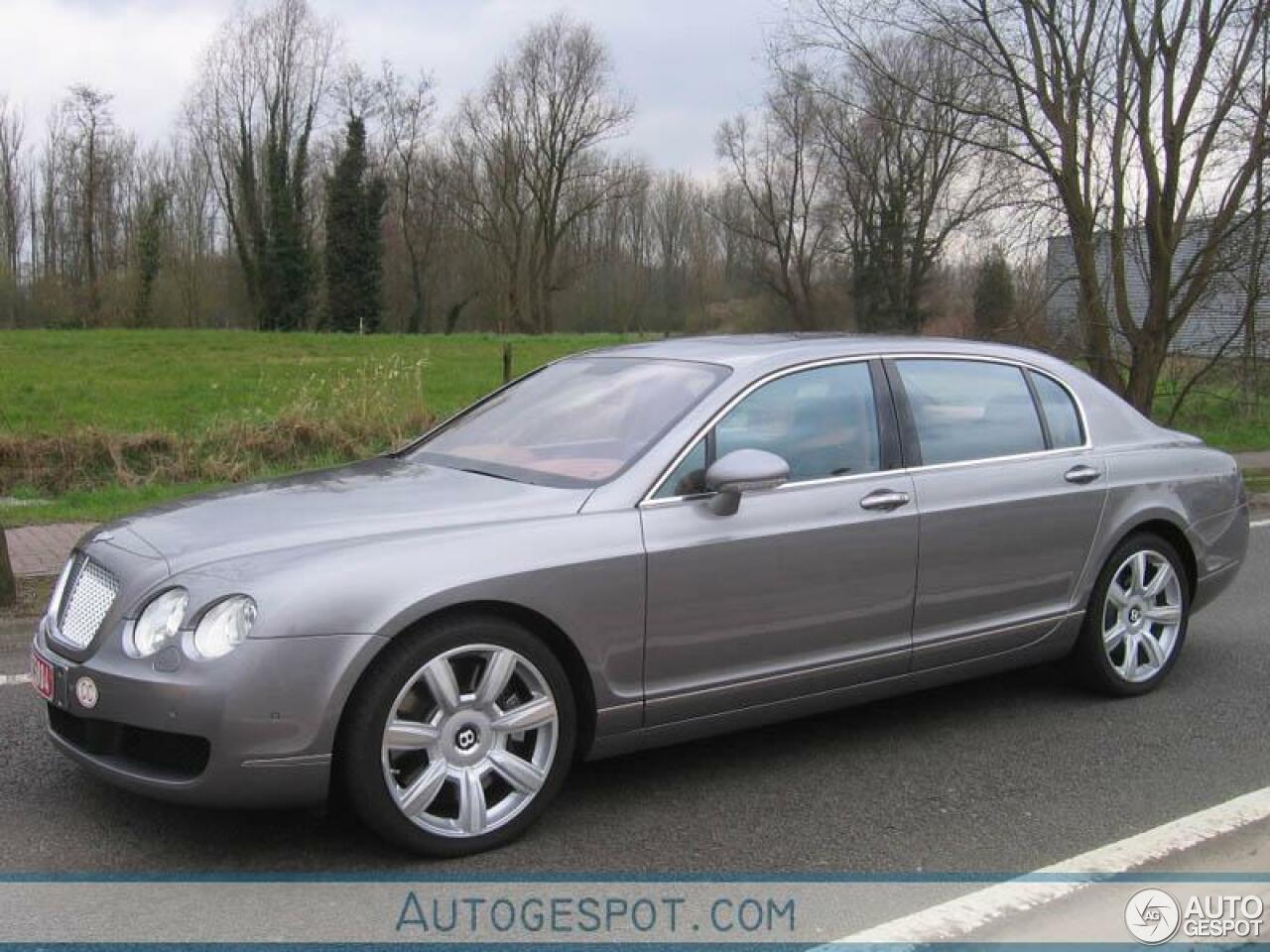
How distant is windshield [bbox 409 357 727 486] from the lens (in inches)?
168

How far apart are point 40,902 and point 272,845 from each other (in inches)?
25.6

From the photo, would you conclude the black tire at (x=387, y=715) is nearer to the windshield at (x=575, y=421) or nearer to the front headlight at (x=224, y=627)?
the front headlight at (x=224, y=627)

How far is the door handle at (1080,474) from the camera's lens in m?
5.10

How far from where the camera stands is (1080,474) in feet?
16.8

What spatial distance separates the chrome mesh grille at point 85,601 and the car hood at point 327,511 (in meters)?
0.16

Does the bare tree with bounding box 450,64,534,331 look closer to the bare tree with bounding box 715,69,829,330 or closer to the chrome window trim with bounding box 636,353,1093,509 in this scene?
the bare tree with bounding box 715,69,829,330

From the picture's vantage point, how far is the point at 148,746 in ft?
11.3

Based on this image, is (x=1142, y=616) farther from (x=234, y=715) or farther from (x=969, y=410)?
(x=234, y=715)

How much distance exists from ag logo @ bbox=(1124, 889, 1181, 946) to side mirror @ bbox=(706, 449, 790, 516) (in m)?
1.65

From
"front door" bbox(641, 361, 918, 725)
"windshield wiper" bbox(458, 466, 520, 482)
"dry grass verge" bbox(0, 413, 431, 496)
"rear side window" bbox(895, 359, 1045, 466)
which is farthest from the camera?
"dry grass verge" bbox(0, 413, 431, 496)

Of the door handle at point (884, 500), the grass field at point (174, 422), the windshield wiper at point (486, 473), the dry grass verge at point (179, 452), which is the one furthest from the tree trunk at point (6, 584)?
the door handle at point (884, 500)

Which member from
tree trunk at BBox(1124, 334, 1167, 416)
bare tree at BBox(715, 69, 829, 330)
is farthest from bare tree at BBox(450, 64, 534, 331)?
tree trunk at BBox(1124, 334, 1167, 416)

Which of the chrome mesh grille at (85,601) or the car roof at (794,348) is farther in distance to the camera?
the car roof at (794,348)

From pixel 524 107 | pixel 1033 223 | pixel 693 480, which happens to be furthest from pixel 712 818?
pixel 524 107
